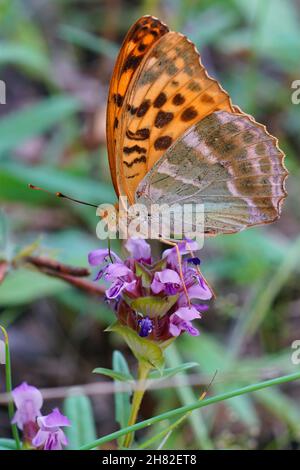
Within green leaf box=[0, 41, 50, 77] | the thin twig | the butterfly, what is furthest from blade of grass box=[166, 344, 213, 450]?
green leaf box=[0, 41, 50, 77]

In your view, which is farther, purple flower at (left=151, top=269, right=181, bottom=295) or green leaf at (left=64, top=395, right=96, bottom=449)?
green leaf at (left=64, top=395, right=96, bottom=449)

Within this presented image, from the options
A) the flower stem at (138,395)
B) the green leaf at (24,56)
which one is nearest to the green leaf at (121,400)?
the flower stem at (138,395)

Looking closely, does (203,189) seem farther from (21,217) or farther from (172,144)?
(21,217)

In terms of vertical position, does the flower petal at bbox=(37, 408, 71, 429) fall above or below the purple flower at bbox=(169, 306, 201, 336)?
below

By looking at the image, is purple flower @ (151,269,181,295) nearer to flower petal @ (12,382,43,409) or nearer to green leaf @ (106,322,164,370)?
green leaf @ (106,322,164,370)

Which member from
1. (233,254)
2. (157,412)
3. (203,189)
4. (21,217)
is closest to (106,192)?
(21,217)

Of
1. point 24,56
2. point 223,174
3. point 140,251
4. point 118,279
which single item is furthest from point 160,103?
point 24,56

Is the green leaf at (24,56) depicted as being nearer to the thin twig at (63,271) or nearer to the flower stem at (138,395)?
the thin twig at (63,271)
